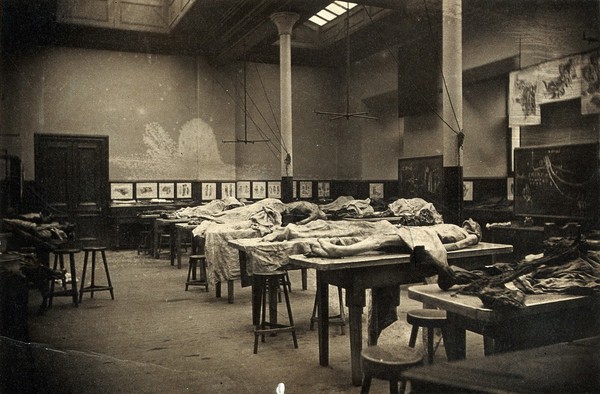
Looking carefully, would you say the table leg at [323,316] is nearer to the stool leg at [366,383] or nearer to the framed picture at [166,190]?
the stool leg at [366,383]

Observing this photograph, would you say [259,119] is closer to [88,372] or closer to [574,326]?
[88,372]

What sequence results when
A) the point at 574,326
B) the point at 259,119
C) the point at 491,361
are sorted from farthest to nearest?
the point at 259,119
the point at 574,326
the point at 491,361

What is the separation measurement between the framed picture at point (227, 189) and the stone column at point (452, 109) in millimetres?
8328

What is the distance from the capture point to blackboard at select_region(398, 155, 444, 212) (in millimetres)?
12508

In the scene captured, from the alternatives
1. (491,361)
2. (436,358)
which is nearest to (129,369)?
(436,358)

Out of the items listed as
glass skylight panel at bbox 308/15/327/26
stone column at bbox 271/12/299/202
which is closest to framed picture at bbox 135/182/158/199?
stone column at bbox 271/12/299/202

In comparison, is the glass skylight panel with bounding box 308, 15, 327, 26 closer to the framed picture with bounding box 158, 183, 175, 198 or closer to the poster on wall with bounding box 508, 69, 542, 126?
the framed picture with bounding box 158, 183, 175, 198

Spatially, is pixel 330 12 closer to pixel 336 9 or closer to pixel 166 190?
pixel 336 9

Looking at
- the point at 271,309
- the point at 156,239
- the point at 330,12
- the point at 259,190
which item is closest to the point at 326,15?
the point at 330,12

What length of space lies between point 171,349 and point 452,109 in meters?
5.11

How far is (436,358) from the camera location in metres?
4.73

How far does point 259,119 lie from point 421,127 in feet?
15.4

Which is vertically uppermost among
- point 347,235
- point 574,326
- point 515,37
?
point 515,37

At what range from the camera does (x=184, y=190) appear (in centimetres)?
1450
